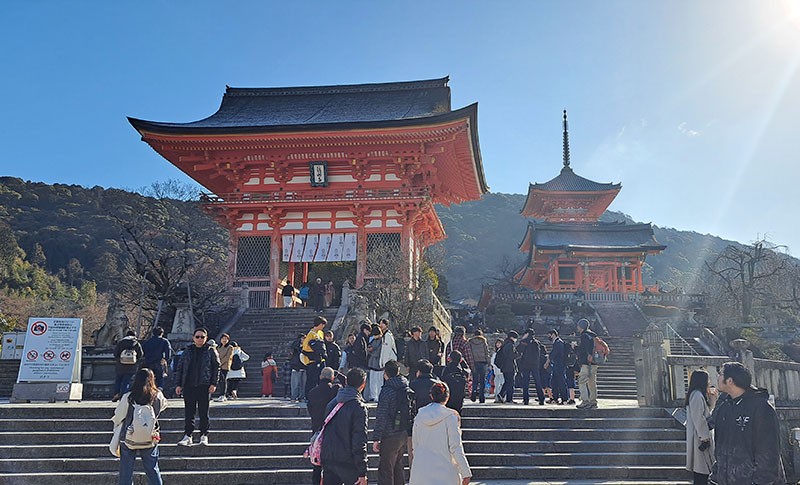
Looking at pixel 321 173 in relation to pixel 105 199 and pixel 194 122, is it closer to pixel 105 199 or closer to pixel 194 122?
pixel 194 122

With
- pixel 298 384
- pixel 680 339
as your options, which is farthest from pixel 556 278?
pixel 298 384

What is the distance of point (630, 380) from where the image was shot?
18812 mm

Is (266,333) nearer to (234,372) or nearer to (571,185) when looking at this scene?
(234,372)

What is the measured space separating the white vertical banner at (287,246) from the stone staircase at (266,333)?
3.80 meters

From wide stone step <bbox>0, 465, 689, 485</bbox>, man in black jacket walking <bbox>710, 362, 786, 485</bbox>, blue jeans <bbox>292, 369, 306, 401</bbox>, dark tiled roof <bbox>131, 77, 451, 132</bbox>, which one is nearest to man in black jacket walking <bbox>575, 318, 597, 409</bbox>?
wide stone step <bbox>0, 465, 689, 485</bbox>

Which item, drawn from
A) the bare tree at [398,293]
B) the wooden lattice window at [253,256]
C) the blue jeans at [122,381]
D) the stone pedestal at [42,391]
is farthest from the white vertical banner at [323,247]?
the blue jeans at [122,381]

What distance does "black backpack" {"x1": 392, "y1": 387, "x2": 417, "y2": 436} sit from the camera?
6.23m

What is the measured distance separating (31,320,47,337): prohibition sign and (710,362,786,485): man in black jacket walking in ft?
38.7

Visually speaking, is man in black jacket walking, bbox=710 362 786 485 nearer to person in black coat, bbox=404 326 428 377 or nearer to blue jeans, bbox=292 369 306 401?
person in black coat, bbox=404 326 428 377

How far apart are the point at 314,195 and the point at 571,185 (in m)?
27.5

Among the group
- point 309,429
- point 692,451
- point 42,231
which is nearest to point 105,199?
point 42,231

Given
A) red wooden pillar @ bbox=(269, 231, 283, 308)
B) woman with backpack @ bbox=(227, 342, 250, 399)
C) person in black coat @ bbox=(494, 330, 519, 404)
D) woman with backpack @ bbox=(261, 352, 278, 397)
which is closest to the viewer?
person in black coat @ bbox=(494, 330, 519, 404)

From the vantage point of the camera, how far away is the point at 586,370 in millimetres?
11023

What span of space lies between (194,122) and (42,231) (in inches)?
1409
